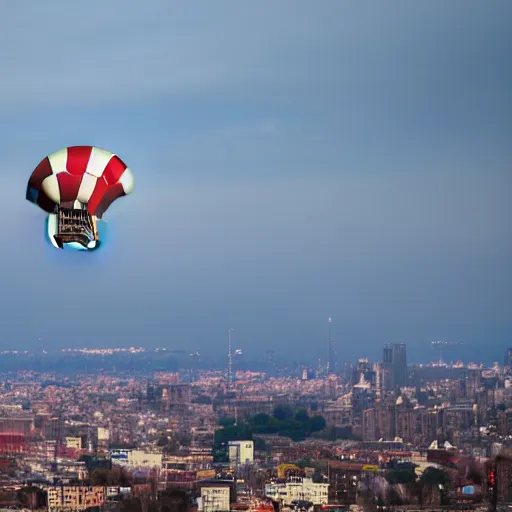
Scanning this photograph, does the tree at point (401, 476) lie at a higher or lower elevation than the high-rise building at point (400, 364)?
lower

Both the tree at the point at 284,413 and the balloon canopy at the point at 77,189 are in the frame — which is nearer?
the balloon canopy at the point at 77,189

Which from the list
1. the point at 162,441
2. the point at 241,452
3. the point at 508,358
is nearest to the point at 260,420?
the point at 241,452

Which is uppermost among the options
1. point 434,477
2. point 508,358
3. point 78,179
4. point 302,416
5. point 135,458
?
point 508,358

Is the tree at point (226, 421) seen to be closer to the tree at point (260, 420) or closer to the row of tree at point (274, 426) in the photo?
the row of tree at point (274, 426)

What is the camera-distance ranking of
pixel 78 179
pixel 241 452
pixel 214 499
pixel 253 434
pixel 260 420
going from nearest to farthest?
pixel 78 179, pixel 214 499, pixel 241 452, pixel 253 434, pixel 260 420

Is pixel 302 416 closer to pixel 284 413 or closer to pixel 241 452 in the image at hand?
pixel 284 413

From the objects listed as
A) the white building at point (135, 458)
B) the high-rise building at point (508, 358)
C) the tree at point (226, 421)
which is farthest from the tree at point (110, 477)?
the high-rise building at point (508, 358)

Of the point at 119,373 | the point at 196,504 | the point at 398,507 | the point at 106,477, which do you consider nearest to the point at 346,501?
the point at 398,507
